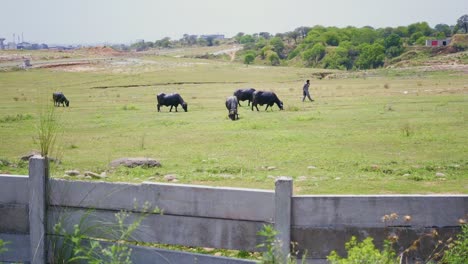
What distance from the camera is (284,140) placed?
67.3 ft

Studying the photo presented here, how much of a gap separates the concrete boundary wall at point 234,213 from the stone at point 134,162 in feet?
25.6

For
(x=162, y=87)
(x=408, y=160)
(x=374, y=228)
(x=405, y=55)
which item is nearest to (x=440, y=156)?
(x=408, y=160)

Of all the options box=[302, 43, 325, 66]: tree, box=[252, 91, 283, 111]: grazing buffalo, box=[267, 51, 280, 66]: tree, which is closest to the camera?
box=[252, 91, 283, 111]: grazing buffalo

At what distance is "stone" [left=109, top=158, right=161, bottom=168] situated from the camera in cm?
1617

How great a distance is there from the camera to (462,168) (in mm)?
15664

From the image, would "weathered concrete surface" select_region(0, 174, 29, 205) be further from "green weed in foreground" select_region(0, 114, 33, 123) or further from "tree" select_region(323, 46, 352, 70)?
"tree" select_region(323, 46, 352, 70)

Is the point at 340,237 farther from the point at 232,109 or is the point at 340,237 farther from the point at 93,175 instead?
the point at 232,109

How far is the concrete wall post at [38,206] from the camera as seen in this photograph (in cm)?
812

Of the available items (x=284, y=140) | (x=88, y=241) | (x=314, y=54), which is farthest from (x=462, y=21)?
(x=88, y=241)

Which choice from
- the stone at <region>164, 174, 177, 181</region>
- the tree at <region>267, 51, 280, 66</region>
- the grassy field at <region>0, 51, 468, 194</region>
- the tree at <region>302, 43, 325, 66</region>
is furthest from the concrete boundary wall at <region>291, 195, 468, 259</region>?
the tree at <region>267, 51, 280, 66</region>

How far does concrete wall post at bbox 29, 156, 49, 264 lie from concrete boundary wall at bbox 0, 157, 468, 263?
0.01 metres

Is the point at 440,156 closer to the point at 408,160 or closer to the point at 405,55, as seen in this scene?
the point at 408,160

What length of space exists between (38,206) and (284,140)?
13.1 m

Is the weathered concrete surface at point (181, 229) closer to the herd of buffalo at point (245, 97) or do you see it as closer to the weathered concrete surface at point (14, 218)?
the weathered concrete surface at point (14, 218)
